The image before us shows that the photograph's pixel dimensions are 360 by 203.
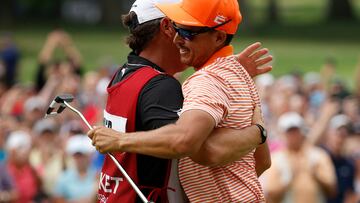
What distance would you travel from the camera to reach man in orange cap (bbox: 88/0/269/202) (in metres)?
5.46

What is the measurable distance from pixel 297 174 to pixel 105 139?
21.5ft

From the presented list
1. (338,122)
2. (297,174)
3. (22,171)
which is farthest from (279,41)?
(297,174)

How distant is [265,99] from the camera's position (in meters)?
17.8

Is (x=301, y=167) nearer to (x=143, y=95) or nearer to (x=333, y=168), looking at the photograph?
(x=333, y=168)

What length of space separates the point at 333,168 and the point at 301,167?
88cm

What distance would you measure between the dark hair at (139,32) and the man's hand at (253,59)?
57 centimetres

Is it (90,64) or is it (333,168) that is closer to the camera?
(333,168)

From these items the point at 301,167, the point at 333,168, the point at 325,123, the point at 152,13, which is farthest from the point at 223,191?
the point at 325,123

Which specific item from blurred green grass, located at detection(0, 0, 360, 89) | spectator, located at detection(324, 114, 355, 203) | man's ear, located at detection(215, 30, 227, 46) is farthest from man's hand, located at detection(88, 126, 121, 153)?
blurred green grass, located at detection(0, 0, 360, 89)

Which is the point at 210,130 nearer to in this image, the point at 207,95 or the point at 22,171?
the point at 207,95

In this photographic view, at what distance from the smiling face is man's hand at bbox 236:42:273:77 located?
57 cm

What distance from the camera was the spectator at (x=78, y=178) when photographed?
12.2m

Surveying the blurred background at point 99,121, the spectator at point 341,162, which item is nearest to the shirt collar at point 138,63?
the blurred background at point 99,121

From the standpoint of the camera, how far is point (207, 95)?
5531 mm
